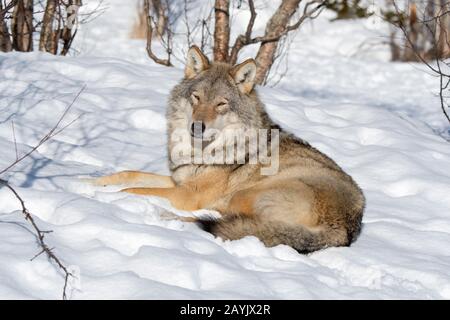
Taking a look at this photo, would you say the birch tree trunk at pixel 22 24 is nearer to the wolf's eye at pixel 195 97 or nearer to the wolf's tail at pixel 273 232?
the wolf's eye at pixel 195 97

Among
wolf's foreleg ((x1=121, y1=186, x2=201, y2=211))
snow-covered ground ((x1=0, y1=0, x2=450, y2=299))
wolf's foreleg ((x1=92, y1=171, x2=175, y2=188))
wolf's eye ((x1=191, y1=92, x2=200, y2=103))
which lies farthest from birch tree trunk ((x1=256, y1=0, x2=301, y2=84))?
wolf's foreleg ((x1=121, y1=186, x2=201, y2=211))

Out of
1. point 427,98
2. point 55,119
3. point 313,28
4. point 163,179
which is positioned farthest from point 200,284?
point 313,28

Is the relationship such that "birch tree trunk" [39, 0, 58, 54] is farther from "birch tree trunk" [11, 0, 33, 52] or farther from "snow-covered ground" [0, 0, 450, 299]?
"snow-covered ground" [0, 0, 450, 299]

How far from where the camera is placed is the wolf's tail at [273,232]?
13.2 ft

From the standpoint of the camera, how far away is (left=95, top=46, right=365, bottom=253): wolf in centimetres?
417

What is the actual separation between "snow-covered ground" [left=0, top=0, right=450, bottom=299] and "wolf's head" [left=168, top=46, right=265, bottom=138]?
0.72m

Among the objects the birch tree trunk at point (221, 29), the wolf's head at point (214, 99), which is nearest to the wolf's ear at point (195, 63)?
the wolf's head at point (214, 99)

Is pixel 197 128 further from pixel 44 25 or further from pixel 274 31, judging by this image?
pixel 44 25

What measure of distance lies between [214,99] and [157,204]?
96 cm

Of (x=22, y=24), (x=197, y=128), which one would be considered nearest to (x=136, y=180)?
(x=197, y=128)

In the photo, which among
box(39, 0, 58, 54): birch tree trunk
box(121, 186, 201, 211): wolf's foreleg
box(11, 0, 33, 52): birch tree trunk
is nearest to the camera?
box(121, 186, 201, 211): wolf's foreleg

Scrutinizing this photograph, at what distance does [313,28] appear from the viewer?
17.1 m
